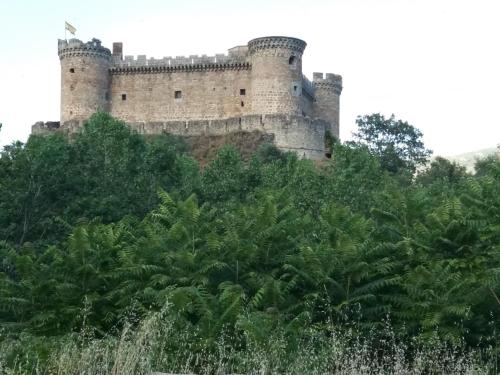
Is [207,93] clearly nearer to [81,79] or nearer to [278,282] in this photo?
[81,79]

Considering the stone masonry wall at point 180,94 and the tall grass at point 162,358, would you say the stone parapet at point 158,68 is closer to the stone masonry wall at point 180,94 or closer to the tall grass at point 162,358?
the stone masonry wall at point 180,94

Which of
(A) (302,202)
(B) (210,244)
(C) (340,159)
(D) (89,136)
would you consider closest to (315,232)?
(B) (210,244)

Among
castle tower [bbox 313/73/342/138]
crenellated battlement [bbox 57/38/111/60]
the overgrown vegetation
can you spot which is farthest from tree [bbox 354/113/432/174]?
the overgrown vegetation

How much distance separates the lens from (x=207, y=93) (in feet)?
196

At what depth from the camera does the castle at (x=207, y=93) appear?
180 feet

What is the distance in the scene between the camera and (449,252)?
18.7 metres

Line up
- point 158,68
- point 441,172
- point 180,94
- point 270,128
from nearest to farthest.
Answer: point 270,128, point 441,172, point 180,94, point 158,68

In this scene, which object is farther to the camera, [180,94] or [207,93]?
[180,94]

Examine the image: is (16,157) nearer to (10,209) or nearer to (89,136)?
(10,209)

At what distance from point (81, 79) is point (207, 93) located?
9.08 m

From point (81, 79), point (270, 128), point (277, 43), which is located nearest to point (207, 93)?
point (277, 43)

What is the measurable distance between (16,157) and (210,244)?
11.8 m

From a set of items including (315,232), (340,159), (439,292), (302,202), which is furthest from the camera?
(340,159)

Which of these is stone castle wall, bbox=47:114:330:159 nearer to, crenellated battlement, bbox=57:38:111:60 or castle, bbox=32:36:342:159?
castle, bbox=32:36:342:159
